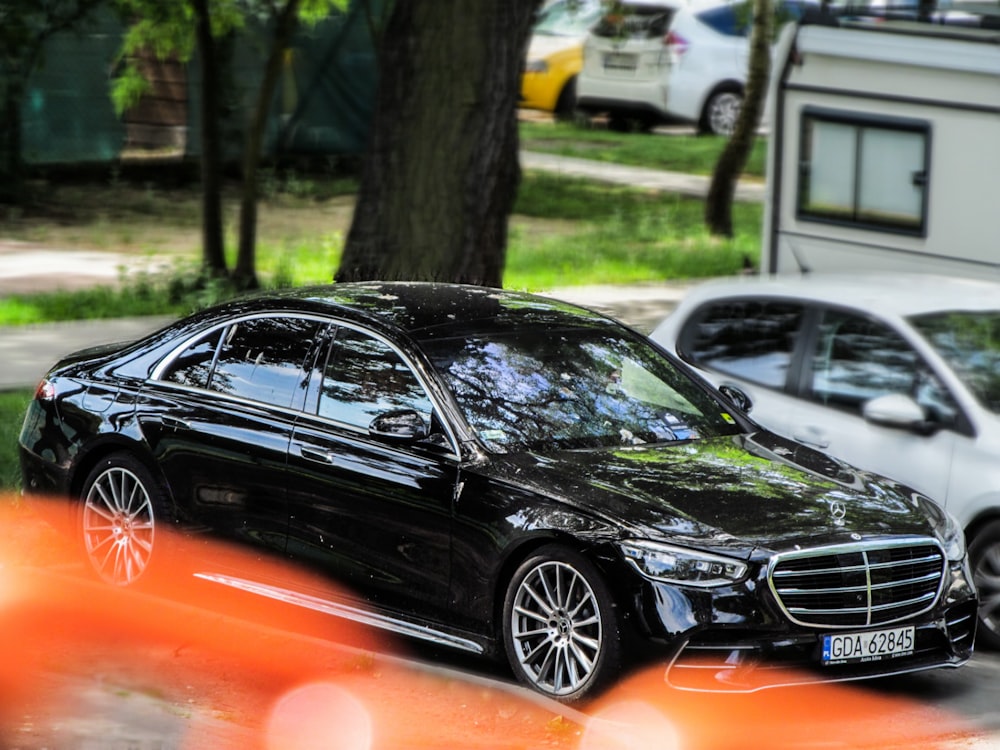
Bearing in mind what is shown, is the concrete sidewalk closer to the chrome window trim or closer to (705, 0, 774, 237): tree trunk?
(705, 0, 774, 237): tree trunk

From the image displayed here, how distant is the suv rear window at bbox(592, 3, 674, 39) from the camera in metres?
28.3

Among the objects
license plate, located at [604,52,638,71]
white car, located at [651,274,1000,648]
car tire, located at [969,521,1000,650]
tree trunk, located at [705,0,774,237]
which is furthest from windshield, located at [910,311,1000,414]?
license plate, located at [604,52,638,71]

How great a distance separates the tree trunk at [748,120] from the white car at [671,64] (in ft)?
26.5

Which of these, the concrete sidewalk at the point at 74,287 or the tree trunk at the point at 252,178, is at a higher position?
the tree trunk at the point at 252,178

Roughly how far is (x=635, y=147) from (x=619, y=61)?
5.54 ft

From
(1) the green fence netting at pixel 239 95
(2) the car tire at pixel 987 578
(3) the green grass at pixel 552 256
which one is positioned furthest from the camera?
(1) the green fence netting at pixel 239 95

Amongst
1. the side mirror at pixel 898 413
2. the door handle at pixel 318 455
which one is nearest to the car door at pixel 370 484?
the door handle at pixel 318 455

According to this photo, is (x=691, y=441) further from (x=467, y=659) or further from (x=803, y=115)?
(x=803, y=115)

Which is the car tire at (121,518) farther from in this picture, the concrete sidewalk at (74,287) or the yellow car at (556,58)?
the yellow car at (556,58)

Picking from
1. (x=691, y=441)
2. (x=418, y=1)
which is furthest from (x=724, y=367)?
(x=418, y=1)

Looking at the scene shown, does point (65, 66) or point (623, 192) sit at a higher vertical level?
point (65, 66)

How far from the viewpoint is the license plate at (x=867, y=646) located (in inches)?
260

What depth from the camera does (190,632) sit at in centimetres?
768

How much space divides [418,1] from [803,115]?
A: 325 centimetres
